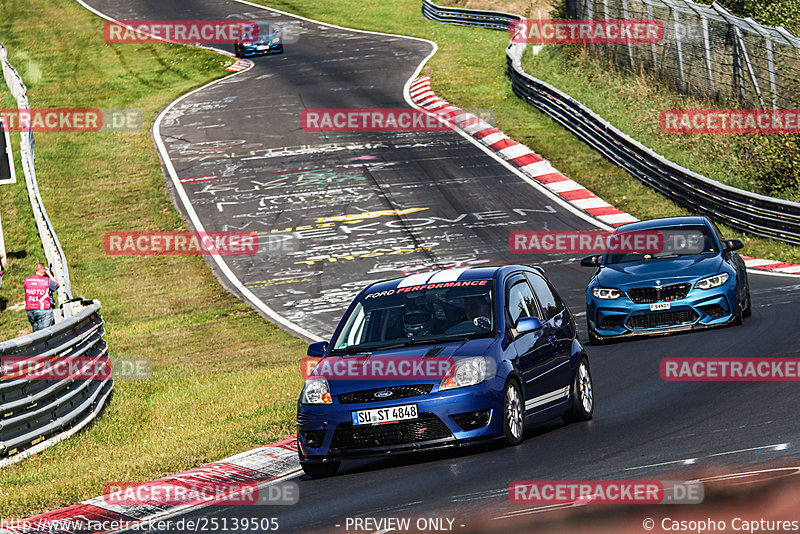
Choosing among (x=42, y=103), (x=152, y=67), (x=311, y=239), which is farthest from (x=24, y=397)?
(x=152, y=67)

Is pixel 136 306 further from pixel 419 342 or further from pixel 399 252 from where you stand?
pixel 419 342

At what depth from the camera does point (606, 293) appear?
598 inches

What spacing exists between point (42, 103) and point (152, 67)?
656 centimetres

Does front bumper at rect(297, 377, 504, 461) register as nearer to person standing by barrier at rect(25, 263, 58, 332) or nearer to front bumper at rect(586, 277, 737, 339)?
front bumper at rect(586, 277, 737, 339)

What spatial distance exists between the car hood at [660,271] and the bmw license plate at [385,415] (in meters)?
6.52

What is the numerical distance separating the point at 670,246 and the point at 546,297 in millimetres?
5429

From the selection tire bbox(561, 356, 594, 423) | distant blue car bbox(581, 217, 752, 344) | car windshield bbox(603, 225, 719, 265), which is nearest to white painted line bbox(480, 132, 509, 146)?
car windshield bbox(603, 225, 719, 265)

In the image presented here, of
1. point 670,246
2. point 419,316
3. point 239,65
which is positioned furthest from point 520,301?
point 239,65

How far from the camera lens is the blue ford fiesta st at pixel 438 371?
9.23 meters

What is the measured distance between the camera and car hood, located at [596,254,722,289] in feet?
49.2

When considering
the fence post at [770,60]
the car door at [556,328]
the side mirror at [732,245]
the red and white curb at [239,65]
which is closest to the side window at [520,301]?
the car door at [556,328]

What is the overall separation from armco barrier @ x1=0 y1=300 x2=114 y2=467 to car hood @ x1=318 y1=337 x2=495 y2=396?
12.7 feet

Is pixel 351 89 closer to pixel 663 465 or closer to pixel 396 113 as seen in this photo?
→ pixel 396 113

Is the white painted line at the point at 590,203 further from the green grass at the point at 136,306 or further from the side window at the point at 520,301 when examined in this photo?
the side window at the point at 520,301
